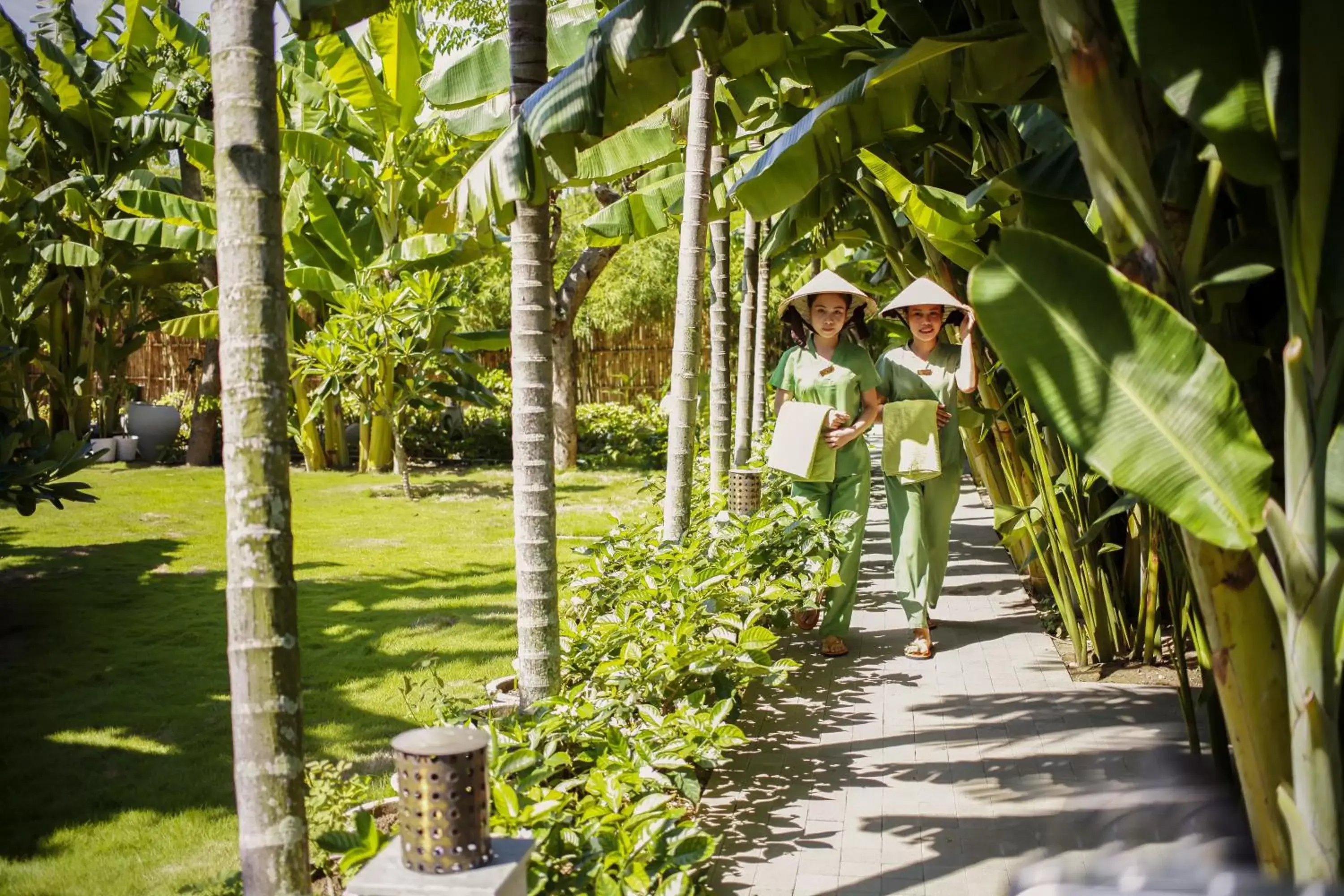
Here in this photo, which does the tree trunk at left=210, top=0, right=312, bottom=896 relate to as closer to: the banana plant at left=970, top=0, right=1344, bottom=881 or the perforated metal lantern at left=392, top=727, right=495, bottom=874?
the perforated metal lantern at left=392, top=727, right=495, bottom=874

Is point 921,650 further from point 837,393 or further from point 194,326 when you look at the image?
point 194,326

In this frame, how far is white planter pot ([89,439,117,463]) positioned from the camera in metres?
18.2

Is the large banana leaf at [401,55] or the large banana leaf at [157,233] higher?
the large banana leaf at [401,55]

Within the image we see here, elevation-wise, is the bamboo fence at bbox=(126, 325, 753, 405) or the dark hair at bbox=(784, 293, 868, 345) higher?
the bamboo fence at bbox=(126, 325, 753, 405)

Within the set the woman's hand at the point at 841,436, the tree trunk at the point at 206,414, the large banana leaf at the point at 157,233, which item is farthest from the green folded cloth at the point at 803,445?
the tree trunk at the point at 206,414

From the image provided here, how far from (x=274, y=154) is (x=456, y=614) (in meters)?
5.74

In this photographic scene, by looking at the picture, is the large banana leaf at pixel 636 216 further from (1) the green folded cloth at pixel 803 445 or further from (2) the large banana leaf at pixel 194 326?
(2) the large banana leaf at pixel 194 326

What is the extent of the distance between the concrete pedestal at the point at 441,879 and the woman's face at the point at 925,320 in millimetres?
4588

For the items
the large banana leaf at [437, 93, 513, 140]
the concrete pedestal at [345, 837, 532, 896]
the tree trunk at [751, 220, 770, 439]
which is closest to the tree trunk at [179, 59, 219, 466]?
the tree trunk at [751, 220, 770, 439]

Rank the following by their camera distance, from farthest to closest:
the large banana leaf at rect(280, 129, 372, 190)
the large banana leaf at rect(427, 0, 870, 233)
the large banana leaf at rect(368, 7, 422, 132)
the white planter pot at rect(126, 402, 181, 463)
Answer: the white planter pot at rect(126, 402, 181, 463) → the large banana leaf at rect(280, 129, 372, 190) → the large banana leaf at rect(368, 7, 422, 132) → the large banana leaf at rect(427, 0, 870, 233)

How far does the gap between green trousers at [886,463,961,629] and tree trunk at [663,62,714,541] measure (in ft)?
3.76

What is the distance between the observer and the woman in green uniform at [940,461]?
6359mm

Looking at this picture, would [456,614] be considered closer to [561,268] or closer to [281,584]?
[281,584]

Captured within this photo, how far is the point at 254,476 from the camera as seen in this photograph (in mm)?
2502
